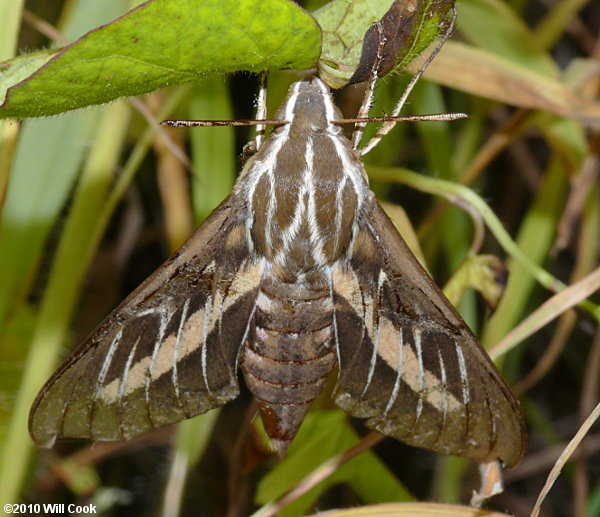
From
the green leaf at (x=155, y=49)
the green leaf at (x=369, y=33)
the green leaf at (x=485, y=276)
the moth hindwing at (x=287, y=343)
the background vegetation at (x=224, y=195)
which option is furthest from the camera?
the background vegetation at (x=224, y=195)

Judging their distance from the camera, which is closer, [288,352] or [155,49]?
[155,49]

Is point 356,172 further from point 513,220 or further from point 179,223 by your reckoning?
point 513,220

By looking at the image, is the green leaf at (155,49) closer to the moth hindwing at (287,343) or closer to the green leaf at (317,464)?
the moth hindwing at (287,343)

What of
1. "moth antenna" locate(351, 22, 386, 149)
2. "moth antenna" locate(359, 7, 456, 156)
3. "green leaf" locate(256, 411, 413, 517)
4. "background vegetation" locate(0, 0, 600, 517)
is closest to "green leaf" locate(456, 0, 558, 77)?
"background vegetation" locate(0, 0, 600, 517)

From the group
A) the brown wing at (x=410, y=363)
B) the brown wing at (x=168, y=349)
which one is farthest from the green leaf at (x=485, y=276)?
the brown wing at (x=168, y=349)

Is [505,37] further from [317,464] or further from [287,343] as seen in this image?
[317,464]

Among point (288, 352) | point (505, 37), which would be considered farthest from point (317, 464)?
point (505, 37)
